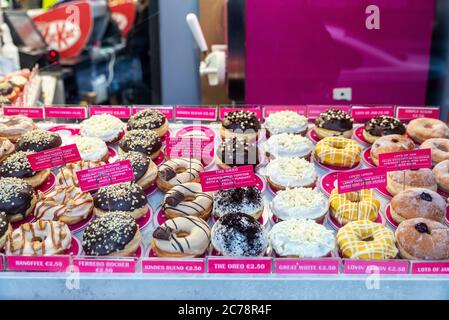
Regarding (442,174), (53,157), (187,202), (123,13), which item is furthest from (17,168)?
(123,13)

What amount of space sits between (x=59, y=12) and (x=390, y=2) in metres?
2.74

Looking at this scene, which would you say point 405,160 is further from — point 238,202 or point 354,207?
point 238,202

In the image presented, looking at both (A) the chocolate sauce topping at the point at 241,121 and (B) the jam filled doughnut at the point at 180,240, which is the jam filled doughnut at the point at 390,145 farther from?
(B) the jam filled doughnut at the point at 180,240

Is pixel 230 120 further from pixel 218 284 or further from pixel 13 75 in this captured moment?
pixel 13 75

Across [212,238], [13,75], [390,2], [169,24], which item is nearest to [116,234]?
[212,238]

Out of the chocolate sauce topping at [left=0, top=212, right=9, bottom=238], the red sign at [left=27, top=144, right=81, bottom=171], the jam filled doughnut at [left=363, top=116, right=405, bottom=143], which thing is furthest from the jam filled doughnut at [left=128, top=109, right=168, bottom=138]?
the jam filled doughnut at [left=363, top=116, right=405, bottom=143]

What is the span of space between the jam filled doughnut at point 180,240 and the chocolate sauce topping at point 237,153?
2.12ft

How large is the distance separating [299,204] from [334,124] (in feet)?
2.62

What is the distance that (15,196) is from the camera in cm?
255

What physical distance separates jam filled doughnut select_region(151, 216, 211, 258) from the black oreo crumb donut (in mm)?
1017

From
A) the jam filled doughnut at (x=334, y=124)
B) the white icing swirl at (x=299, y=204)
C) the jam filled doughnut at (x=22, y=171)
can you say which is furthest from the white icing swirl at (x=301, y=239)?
the jam filled doughnut at (x=22, y=171)

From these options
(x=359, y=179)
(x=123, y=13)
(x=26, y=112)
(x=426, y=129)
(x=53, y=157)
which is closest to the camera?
(x=359, y=179)

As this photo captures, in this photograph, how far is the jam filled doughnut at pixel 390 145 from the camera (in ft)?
9.96

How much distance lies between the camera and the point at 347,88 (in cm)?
410
